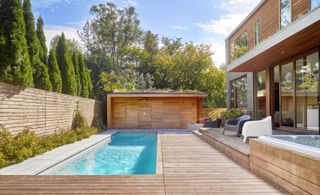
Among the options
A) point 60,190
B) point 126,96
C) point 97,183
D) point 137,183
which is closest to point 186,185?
point 137,183

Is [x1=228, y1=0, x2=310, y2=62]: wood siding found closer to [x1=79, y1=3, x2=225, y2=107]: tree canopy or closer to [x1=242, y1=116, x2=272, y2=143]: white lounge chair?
[x1=242, y1=116, x2=272, y2=143]: white lounge chair

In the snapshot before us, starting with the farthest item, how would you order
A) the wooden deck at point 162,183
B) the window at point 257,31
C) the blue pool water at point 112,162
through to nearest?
the window at point 257,31
the blue pool water at point 112,162
the wooden deck at point 162,183

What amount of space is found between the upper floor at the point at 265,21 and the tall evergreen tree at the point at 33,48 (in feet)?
23.0

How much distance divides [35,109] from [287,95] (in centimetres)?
804

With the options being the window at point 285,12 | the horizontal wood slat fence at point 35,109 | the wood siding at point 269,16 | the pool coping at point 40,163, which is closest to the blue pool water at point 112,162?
the pool coping at point 40,163

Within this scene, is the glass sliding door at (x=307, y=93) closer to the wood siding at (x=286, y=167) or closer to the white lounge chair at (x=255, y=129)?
the white lounge chair at (x=255, y=129)

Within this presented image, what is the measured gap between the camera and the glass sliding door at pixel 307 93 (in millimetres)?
7375

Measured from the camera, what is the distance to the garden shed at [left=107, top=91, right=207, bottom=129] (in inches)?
642

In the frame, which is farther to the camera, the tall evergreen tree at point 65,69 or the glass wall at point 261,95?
the tall evergreen tree at point 65,69

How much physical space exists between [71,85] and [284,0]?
30.3ft

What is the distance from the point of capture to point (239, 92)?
14898 mm

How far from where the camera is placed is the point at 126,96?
15828 millimetres

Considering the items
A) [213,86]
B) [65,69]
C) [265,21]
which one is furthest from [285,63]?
[213,86]

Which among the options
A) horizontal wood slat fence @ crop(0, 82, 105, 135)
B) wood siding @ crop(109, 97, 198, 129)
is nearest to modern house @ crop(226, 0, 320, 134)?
wood siding @ crop(109, 97, 198, 129)
